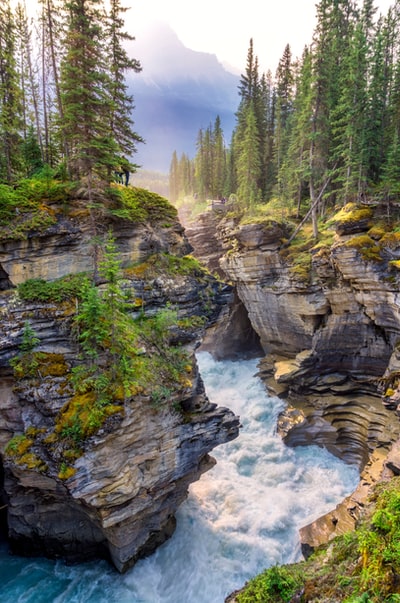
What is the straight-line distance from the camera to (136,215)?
14.2 meters

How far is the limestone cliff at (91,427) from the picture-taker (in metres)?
10.1

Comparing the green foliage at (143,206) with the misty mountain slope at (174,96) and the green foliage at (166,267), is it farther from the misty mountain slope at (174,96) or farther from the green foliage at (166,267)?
the misty mountain slope at (174,96)

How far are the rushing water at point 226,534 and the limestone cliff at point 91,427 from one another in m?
0.68

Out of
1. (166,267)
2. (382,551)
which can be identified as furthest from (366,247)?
(382,551)

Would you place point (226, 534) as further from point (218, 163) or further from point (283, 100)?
point (218, 163)

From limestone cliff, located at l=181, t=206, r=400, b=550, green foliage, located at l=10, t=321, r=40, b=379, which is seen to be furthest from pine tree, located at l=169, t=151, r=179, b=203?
green foliage, located at l=10, t=321, r=40, b=379

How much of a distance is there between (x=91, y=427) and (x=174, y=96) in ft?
636

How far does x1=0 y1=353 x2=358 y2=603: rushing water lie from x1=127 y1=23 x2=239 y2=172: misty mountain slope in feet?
491

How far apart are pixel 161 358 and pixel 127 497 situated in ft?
17.0

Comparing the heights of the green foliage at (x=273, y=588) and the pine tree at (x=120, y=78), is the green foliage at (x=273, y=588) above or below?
below

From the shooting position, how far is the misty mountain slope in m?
150

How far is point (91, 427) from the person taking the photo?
9734 mm

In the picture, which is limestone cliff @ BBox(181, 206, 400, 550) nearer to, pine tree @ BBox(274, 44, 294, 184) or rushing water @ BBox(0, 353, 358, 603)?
rushing water @ BBox(0, 353, 358, 603)

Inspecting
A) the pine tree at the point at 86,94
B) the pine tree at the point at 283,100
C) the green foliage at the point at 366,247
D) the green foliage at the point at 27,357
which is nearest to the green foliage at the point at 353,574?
the green foliage at the point at 27,357
